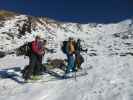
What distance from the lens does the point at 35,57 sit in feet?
55.0

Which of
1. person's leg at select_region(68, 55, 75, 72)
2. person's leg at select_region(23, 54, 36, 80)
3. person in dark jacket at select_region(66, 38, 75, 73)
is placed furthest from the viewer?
person's leg at select_region(68, 55, 75, 72)

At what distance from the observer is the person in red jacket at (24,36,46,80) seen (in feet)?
54.2

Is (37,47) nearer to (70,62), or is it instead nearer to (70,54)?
(70,54)

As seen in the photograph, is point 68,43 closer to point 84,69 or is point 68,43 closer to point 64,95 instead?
point 84,69

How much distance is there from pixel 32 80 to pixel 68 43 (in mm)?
2468

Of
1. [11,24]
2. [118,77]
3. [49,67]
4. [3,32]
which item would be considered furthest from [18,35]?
[118,77]

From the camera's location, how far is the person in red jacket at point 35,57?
1653 centimetres

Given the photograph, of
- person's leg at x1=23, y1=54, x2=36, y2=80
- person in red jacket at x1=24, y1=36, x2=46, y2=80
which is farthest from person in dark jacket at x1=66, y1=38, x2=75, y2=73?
person's leg at x1=23, y1=54, x2=36, y2=80

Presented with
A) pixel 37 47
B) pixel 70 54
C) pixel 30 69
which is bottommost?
pixel 30 69

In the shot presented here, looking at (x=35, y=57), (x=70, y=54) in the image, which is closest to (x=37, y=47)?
(x=35, y=57)

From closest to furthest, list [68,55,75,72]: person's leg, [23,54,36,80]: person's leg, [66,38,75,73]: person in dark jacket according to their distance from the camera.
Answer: [23,54,36,80]: person's leg, [66,38,75,73]: person in dark jacket, [68,55,75,72]: person's leg

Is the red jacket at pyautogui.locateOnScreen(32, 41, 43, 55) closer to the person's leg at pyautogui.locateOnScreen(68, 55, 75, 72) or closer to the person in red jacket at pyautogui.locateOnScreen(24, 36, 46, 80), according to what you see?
the person in red jacket at pyautogui.locateOnScreen(24, 36, 46, 80)

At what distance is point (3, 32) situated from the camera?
172 ft

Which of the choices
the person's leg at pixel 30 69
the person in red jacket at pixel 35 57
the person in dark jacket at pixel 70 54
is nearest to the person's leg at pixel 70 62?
the person in dark jacket at pixel 70 54
